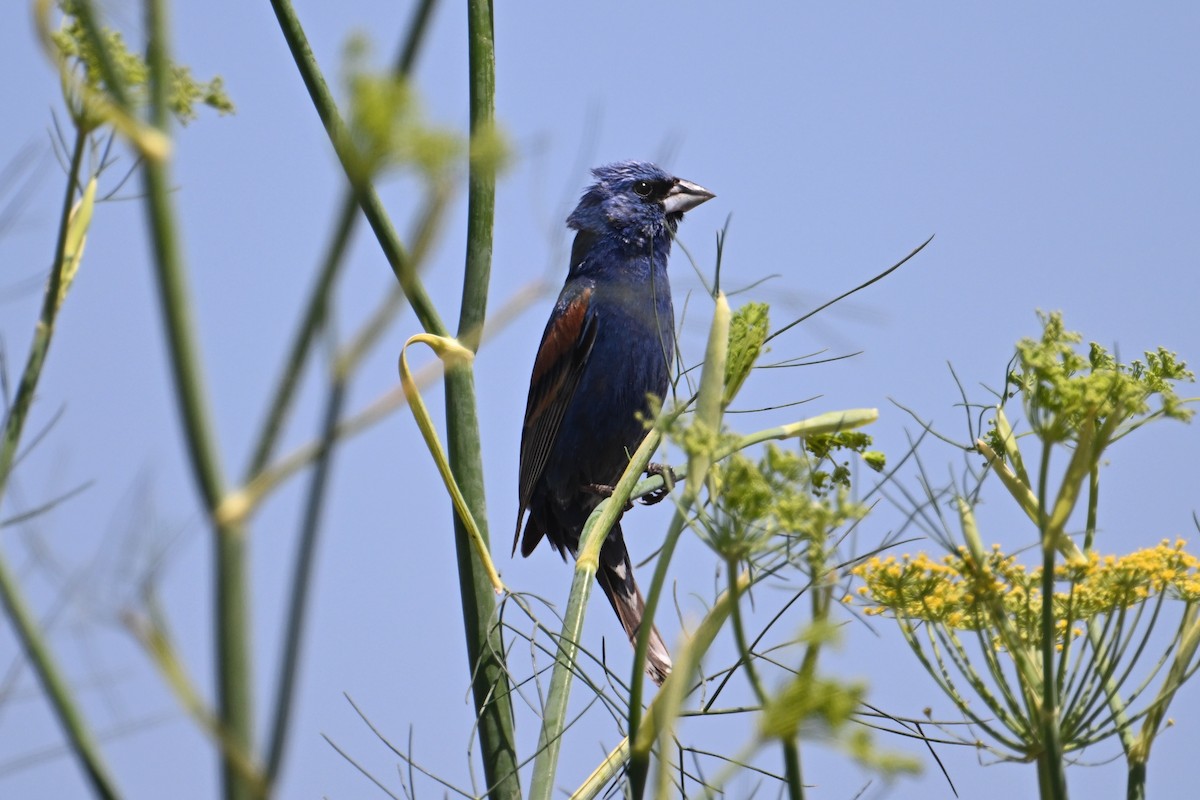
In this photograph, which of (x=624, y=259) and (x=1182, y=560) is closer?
(x=1182, y=560)

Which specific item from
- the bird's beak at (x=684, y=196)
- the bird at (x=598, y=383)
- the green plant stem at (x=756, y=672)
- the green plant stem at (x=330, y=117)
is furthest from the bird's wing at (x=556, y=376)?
the green plant stem at (x=756, y=672)

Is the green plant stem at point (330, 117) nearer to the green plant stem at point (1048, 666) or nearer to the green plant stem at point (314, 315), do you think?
the green plant stem at point (1048, 666)

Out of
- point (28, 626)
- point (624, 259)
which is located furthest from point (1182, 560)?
point (624, 259)

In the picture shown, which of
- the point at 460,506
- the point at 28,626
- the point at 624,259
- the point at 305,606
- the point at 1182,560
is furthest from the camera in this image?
the point at 624,259

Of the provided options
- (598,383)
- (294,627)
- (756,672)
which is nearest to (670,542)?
(756,672)

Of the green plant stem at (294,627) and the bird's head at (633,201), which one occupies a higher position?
the bird's head at (633,201)

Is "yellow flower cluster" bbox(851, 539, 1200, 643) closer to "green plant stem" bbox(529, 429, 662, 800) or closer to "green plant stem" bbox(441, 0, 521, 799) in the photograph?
"green plant stem" bbox(529, 429, 662, 800)

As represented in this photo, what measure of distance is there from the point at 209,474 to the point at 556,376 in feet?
17.4

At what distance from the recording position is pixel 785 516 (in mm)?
1140

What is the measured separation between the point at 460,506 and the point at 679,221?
14.2 ft

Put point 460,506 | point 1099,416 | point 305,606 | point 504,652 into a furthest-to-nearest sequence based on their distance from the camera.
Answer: point 504,652, point 460,506, point 1099,416, point 305,606

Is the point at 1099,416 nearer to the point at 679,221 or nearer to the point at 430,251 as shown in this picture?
the point at 430,251

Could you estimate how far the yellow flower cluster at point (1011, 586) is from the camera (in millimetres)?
1411

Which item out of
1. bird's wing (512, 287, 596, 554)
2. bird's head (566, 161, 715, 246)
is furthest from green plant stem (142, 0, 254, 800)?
bird's head (566, 161, 715, 246)
